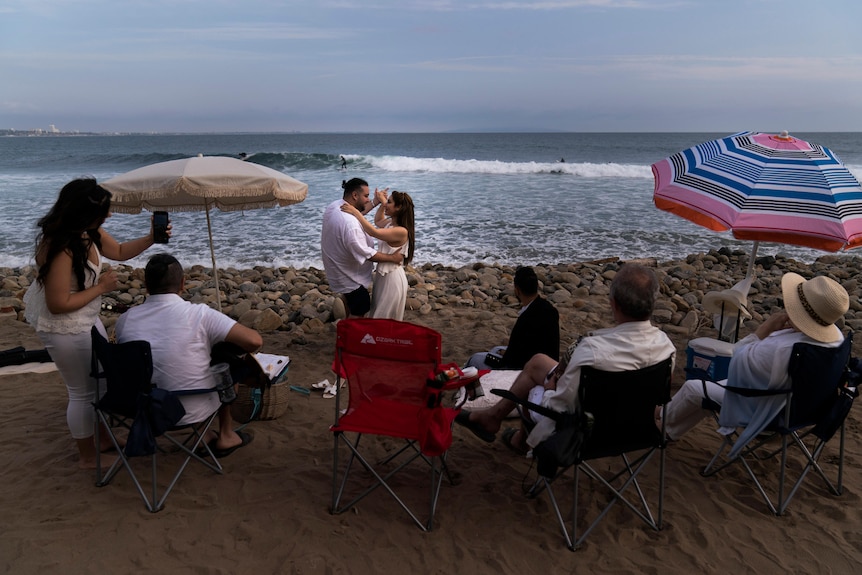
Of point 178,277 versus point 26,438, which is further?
point 26,438

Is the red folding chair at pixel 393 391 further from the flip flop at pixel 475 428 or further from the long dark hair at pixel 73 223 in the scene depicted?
the long dark hair at pixel 73 223

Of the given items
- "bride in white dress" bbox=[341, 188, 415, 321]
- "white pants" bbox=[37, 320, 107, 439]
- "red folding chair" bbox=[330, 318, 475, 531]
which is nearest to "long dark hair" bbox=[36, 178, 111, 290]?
"white pants" bbox=[37, 320, 107, 439]

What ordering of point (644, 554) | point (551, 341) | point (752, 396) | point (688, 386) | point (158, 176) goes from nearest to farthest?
point (644, 554), point (752, 396), point (688, 386), point (551, 341), point (158, 176)

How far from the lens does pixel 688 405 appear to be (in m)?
3.87

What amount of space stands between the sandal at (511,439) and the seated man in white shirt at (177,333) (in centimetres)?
186

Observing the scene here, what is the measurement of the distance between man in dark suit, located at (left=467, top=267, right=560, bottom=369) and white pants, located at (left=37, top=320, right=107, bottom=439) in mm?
2717

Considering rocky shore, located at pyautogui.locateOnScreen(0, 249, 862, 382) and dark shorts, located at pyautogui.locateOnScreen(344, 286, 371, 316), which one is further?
rocky shore, located at pyautogui.locateOnScreen(0, 249, 862, 382)

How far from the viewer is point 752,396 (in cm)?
335

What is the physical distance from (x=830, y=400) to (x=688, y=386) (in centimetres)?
77

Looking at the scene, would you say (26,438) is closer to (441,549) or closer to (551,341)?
(441,549)

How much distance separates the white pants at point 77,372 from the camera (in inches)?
139

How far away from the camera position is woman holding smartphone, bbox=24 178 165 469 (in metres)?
3.39

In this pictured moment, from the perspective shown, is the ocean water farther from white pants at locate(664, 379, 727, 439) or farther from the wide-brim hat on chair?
the wide-brim hat on chair

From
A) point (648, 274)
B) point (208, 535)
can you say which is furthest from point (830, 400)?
point (208, 535)
